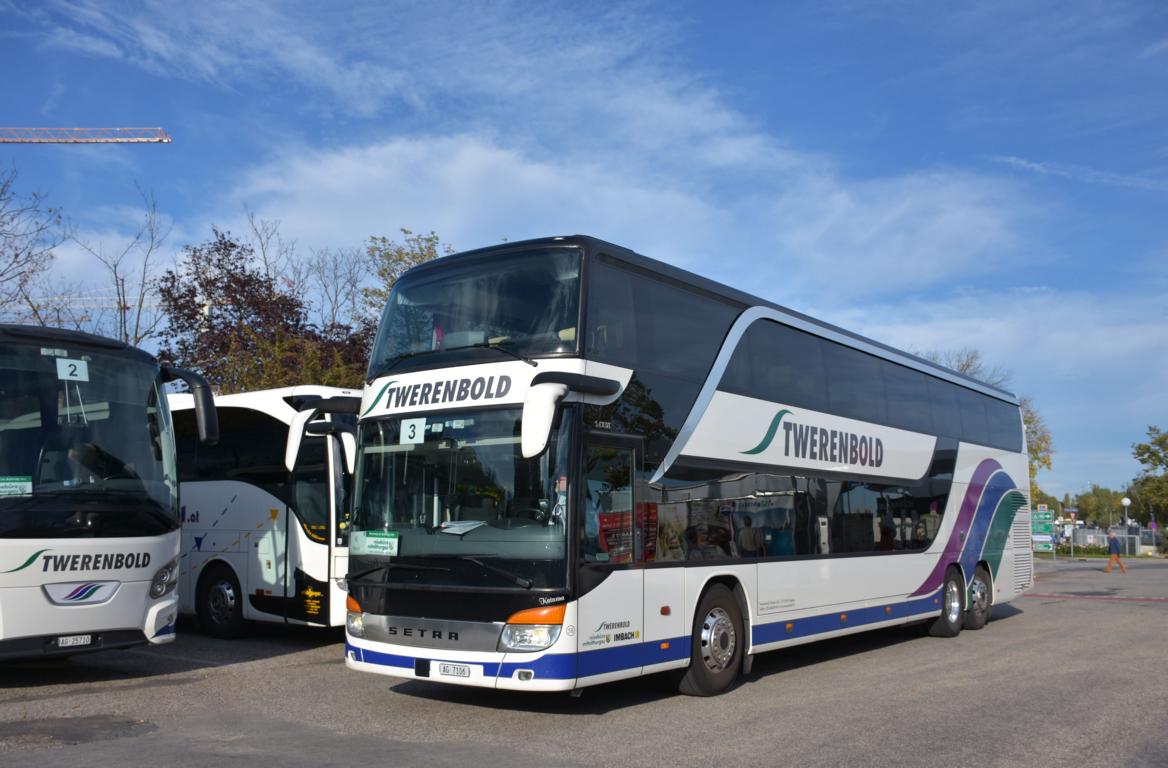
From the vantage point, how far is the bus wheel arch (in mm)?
16656

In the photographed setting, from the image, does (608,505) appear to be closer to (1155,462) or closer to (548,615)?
(548,615)

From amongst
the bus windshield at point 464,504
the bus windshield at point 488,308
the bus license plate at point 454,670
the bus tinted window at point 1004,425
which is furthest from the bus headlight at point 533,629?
the bus tinted window at point 1004,425

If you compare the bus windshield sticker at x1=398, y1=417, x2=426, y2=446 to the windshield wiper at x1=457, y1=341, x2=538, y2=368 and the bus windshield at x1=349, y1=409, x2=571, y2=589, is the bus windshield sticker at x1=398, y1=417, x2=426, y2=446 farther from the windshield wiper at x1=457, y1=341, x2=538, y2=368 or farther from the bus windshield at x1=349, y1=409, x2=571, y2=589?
the windshield wiper at x1=457, y1=341, x2=538, y2=368

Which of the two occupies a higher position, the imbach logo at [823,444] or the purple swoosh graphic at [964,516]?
the imbach logo at [823,444]

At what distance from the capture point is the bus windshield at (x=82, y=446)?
934cm

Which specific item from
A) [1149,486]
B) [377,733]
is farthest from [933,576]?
[1149,486]

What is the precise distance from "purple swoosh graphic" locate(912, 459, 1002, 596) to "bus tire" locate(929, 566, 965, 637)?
0.32 meters

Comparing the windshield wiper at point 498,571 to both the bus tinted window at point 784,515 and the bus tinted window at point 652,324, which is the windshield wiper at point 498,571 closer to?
the bus tinted window at point 784,515

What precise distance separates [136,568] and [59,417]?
5.46ft

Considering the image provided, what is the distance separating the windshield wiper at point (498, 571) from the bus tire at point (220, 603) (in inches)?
273

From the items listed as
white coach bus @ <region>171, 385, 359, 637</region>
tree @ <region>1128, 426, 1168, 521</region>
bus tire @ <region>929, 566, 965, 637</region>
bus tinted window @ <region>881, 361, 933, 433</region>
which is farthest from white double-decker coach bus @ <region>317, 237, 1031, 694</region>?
tree @ <region>1128, 426, 1168, 521</region>

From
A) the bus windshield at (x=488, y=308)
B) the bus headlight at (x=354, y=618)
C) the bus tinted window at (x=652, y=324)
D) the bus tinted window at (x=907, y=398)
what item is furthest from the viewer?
the bus tinted window at (x=907, y=398)

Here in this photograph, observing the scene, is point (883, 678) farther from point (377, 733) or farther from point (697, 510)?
point (377, 733)

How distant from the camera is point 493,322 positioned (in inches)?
357
